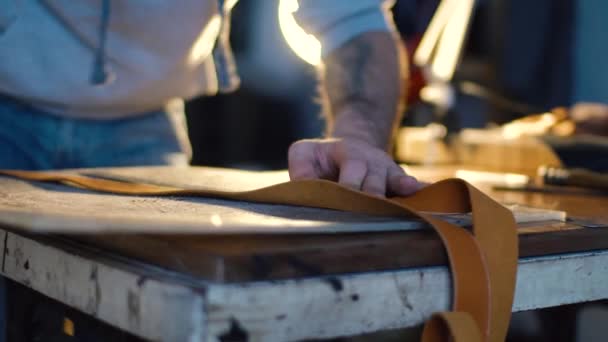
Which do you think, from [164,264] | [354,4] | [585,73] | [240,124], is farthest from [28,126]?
[240,124]

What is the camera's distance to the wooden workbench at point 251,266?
481 mm

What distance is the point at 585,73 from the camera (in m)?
2.89

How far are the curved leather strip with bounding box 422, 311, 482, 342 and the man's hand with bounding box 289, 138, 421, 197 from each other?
0.61ft

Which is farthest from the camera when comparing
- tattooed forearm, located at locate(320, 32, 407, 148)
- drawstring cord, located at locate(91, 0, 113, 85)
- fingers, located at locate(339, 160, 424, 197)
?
drawstring cord, located at locate(91, 0, 113, 85)

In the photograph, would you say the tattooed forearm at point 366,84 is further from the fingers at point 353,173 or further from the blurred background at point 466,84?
the fingers at point 353,173

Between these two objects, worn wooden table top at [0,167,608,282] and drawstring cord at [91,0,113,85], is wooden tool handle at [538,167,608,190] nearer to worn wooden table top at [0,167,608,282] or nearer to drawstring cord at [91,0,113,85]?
worn wooden table top at [0,167,608,282]

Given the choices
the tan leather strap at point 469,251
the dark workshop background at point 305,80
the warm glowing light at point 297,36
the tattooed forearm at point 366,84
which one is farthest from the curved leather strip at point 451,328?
the dark workshop background at point 305,80

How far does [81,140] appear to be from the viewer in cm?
129

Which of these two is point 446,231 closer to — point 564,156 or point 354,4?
point 354,4

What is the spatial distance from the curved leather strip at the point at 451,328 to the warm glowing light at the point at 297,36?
0.71 metres

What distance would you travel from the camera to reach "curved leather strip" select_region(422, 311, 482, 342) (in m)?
0.56

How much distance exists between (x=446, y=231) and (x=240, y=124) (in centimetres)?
534

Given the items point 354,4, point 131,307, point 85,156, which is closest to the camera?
point 131,307

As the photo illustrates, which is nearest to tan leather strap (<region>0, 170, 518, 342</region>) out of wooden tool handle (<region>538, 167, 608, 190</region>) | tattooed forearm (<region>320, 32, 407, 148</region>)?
tattooed forearm (<region>320, 32, 407, 148</region>)
